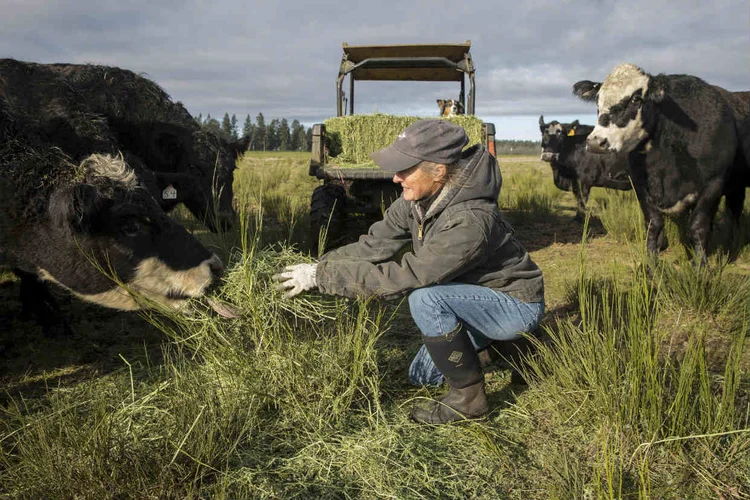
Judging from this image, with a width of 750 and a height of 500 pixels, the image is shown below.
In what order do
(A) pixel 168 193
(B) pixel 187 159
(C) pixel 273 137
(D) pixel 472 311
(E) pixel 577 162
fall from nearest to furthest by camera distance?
(D) pixel 472 311, (A) pixel 168 193, (B) pixel 187 159, (E) pixel 577 162, (C) pixel 273 137

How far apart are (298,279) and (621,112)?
418cm

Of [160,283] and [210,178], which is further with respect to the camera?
[210,178]

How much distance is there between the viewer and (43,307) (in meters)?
3.96

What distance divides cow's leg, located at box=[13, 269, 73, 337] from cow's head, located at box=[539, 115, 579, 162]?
951cm

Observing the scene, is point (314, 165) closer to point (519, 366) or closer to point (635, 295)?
point (519, 366)

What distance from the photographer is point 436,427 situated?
8.52ft

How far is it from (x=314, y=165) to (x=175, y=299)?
371 centimetres

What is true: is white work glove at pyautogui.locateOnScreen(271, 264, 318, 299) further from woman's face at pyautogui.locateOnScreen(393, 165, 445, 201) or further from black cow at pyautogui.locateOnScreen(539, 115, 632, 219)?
black cow at pyautogui.locateOnScreen(539, 115, 632, 219)

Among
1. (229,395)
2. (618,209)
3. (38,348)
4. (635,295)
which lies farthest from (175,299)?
(618,209)

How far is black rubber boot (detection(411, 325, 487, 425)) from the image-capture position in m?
2.61

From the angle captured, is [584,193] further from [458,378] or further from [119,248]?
[119,248]

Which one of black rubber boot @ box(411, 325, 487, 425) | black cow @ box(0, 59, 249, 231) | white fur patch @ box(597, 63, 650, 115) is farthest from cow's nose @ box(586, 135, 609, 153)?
black cow @ box(0, 59, 249, 231)

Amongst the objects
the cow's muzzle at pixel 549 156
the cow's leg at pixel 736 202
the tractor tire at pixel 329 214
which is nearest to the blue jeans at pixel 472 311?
the tractor tire at pixel 329 214

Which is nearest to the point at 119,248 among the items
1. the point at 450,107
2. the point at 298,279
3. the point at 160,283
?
the point at 160,283
